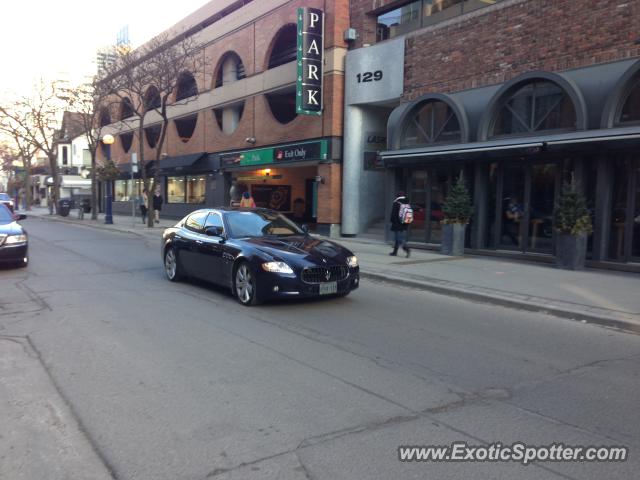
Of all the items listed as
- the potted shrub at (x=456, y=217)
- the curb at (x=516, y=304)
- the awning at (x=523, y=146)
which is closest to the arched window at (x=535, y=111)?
the awning at (x=523, y=146)

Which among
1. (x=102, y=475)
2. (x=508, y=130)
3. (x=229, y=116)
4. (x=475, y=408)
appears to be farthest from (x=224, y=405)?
(x=229, y=116)

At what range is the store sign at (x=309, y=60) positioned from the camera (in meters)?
19.6

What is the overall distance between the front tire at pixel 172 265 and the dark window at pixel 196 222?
0.57 metres

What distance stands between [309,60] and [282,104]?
6596 mm

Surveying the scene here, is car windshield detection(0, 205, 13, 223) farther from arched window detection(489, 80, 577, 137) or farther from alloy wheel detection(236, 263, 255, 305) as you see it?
arched window detection(489, 80, 577, 137)

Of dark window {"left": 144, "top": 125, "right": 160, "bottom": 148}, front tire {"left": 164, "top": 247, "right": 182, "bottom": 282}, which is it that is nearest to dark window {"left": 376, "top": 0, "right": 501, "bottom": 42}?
front tire {"left": 164, "top": 247, "right": 182, "bottom": 282}

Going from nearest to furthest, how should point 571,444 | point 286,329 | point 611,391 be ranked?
point 571,444
point 611,391
point 286,329

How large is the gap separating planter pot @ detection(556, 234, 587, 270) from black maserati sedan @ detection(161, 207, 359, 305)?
19.6 ft

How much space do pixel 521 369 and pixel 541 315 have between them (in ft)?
9.90

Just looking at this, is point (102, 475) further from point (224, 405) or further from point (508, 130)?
point (508, 130)

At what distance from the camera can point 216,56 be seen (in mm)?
27766

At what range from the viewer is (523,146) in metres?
12.7

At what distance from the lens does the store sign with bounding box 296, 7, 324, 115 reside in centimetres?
1958

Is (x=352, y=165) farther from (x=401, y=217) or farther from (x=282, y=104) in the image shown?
(x=282, y=104)
